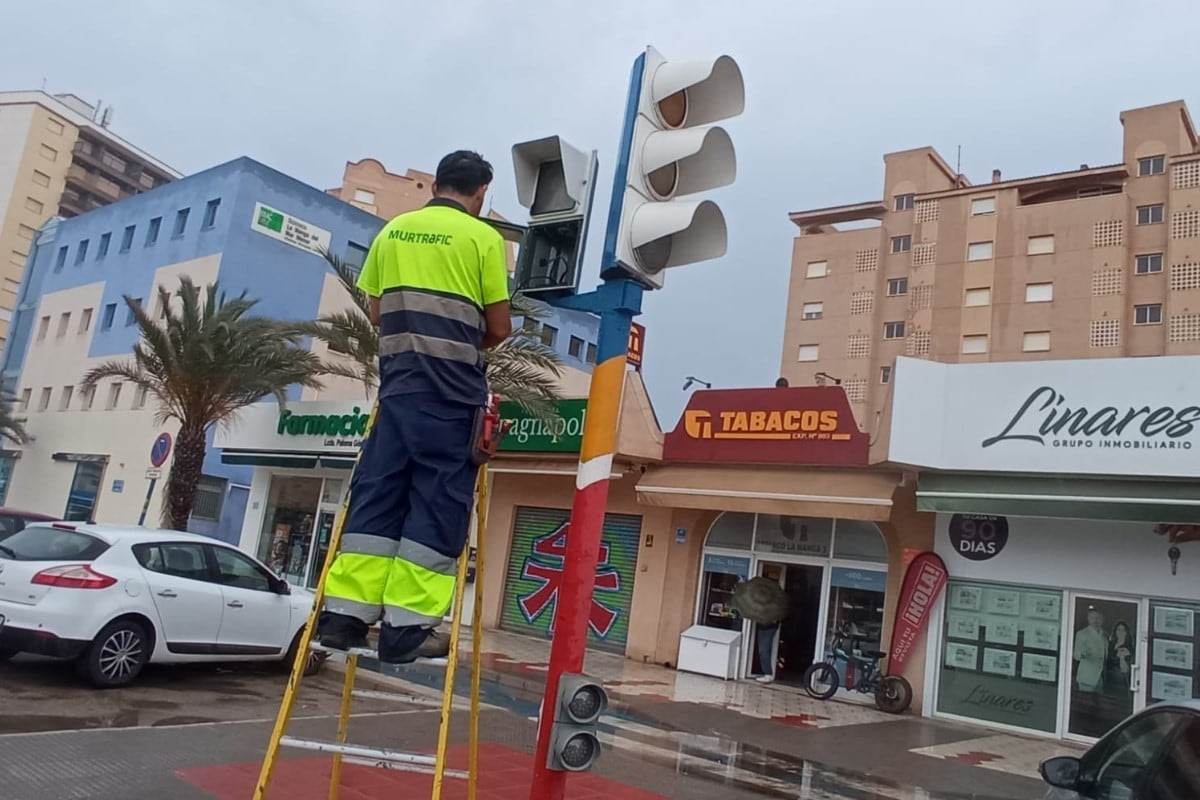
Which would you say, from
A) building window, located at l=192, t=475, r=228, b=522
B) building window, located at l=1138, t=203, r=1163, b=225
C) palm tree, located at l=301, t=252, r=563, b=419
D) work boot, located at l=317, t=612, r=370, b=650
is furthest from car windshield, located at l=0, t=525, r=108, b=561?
building window, located at l=1138, t=203, r=1163, b=225

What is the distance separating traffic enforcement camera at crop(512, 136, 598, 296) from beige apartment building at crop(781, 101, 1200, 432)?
4015cm

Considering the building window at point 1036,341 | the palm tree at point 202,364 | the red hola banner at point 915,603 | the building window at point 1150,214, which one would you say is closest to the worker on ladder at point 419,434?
the red hola banner at point 915,603

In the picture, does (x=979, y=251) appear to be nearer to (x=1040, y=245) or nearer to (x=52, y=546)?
(x=1040, y=245)

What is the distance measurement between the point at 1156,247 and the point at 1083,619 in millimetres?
42184

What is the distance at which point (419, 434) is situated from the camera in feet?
10.7

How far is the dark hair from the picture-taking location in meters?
3.71

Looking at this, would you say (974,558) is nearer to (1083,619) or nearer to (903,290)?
(1083,619)

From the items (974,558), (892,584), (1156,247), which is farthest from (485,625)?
(1156,247)

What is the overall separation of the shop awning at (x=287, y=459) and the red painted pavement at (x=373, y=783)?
45.5 feet

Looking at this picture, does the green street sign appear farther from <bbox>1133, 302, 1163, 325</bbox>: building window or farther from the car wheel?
<bbox>1133, 302, 1163, 325</bbox>: building window

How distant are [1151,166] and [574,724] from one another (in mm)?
55019

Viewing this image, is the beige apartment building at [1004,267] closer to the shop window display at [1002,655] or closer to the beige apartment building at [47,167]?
the shop window display at [1002,655]

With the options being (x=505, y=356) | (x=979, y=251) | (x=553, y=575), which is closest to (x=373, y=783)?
(x=505, y=356)

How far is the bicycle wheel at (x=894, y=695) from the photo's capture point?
13070mm
